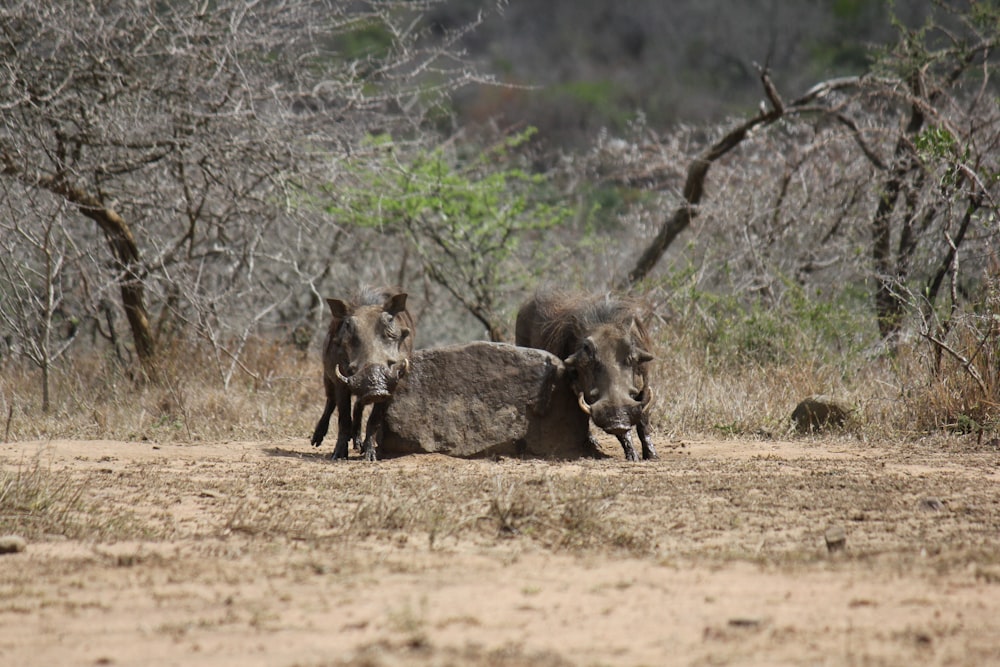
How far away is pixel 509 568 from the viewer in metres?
3.91

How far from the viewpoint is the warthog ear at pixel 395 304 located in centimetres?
711

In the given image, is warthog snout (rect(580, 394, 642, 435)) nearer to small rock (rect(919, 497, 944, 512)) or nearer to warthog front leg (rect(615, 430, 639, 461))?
warthog front leg (rect(615, 430, 639, 461))

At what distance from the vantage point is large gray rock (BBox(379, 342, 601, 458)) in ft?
23.2

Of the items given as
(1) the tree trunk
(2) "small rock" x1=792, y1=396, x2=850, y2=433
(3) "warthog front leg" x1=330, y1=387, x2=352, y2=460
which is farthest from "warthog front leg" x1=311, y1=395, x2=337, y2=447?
(1) the tree trunk

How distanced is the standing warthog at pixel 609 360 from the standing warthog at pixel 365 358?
3.54 feet

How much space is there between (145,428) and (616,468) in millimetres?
3836

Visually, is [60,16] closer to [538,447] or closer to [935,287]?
[538,447]

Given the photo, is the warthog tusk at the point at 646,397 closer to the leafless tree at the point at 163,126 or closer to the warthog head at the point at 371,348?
the warthog head at the point at 371,348

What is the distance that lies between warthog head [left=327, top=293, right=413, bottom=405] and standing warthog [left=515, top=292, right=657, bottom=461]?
1.09 m

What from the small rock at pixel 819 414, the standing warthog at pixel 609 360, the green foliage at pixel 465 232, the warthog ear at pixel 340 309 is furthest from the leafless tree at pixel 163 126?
the small rock at pixel 819 414

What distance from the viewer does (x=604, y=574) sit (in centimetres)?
380

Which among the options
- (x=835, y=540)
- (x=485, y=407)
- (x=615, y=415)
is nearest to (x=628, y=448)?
(x=615, y=415)

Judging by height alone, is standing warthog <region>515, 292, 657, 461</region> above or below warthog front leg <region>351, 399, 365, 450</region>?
above

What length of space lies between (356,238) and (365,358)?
6.85 m
